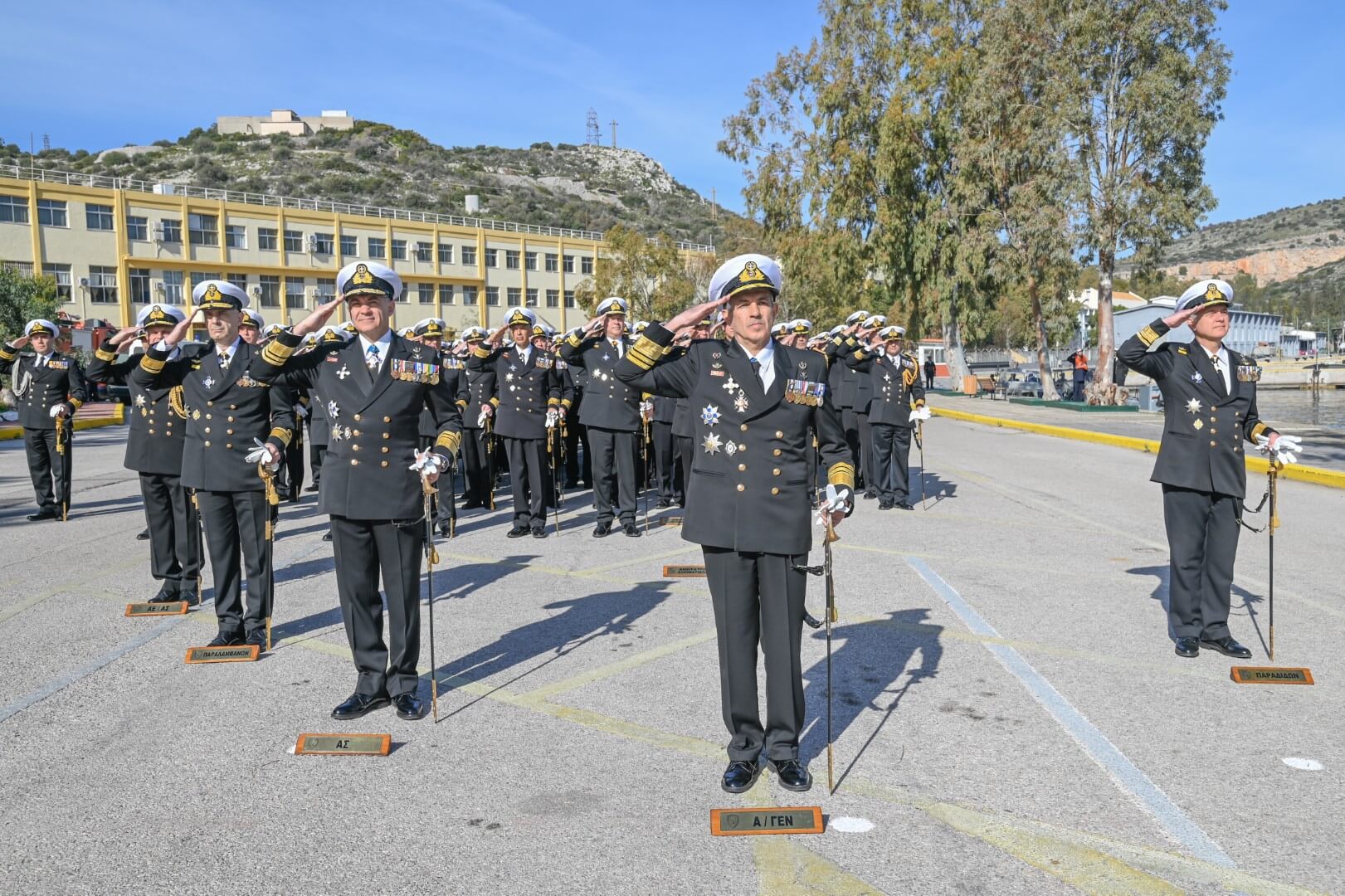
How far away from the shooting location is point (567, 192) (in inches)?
5832

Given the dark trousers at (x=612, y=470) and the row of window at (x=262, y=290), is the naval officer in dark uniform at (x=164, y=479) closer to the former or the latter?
the dark trousers at (x=612, y=470)

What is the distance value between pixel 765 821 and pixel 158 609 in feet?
18.1

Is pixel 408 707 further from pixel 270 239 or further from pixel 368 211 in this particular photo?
pixel 368 211

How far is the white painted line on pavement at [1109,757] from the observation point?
Answer: 3.94 meters

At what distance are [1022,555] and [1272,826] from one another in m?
5.49

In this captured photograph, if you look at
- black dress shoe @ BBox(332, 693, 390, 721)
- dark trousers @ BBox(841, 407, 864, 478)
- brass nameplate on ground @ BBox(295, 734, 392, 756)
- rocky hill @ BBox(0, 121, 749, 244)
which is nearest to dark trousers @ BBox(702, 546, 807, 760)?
brass nameplate on ground @ BBox(295, 734, 392, 756)

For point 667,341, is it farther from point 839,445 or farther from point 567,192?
point 567,192

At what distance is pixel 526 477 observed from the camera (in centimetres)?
1119

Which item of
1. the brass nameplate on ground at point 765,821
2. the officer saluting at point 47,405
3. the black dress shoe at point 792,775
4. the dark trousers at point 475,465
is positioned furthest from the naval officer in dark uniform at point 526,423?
the brass nameplate on ground at point 765,821

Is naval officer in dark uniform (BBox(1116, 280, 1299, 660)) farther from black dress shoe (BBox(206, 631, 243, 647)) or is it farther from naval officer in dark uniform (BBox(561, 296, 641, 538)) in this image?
black dress shoe (BBox(206, 631, 243, 647))

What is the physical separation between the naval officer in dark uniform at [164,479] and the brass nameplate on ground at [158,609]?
0.36ft

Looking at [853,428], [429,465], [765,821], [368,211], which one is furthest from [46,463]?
[368,211]

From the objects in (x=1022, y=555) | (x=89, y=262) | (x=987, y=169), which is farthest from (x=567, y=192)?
(x=1022, y=555)

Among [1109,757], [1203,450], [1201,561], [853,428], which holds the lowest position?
[1109,757]
